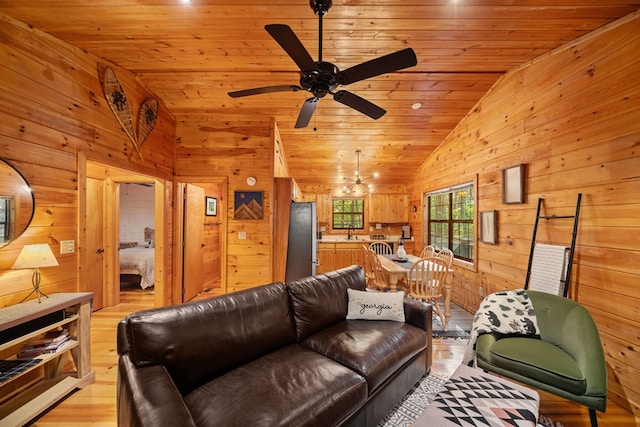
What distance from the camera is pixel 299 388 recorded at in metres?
1.35

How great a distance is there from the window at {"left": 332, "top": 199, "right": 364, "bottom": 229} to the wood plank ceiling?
9.43 ft

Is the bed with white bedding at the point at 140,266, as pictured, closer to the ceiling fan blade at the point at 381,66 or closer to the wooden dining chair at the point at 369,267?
the wooden dining chair at the point at 369,267

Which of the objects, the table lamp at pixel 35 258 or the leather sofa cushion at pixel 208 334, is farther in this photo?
the table lamp at pixel 35 258

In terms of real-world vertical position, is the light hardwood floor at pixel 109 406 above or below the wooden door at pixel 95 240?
below

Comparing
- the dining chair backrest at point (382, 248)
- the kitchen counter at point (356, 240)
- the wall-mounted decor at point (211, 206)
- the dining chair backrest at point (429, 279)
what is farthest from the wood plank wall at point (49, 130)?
the dining chair backrest at point (382, 248)

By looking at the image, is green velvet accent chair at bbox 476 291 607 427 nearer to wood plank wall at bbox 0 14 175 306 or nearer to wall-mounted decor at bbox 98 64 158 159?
wood plank wall at bbox 0 14 175 306

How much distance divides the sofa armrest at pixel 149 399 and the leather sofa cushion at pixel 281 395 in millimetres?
193

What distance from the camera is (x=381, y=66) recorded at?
1.66 meters

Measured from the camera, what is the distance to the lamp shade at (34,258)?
1773 mm

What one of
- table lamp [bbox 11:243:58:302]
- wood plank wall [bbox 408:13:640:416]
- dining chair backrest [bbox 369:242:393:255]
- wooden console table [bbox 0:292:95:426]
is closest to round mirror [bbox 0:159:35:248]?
table lamp [bbox 11:243:58:302]

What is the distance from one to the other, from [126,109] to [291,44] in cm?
252

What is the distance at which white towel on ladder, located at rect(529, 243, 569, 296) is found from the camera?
2.29 metres

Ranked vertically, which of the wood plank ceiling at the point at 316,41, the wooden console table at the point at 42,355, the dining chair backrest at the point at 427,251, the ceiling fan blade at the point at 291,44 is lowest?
the wooden console table at the point at 42,355

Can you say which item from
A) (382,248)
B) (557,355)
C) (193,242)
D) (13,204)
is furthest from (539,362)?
(193,242)
